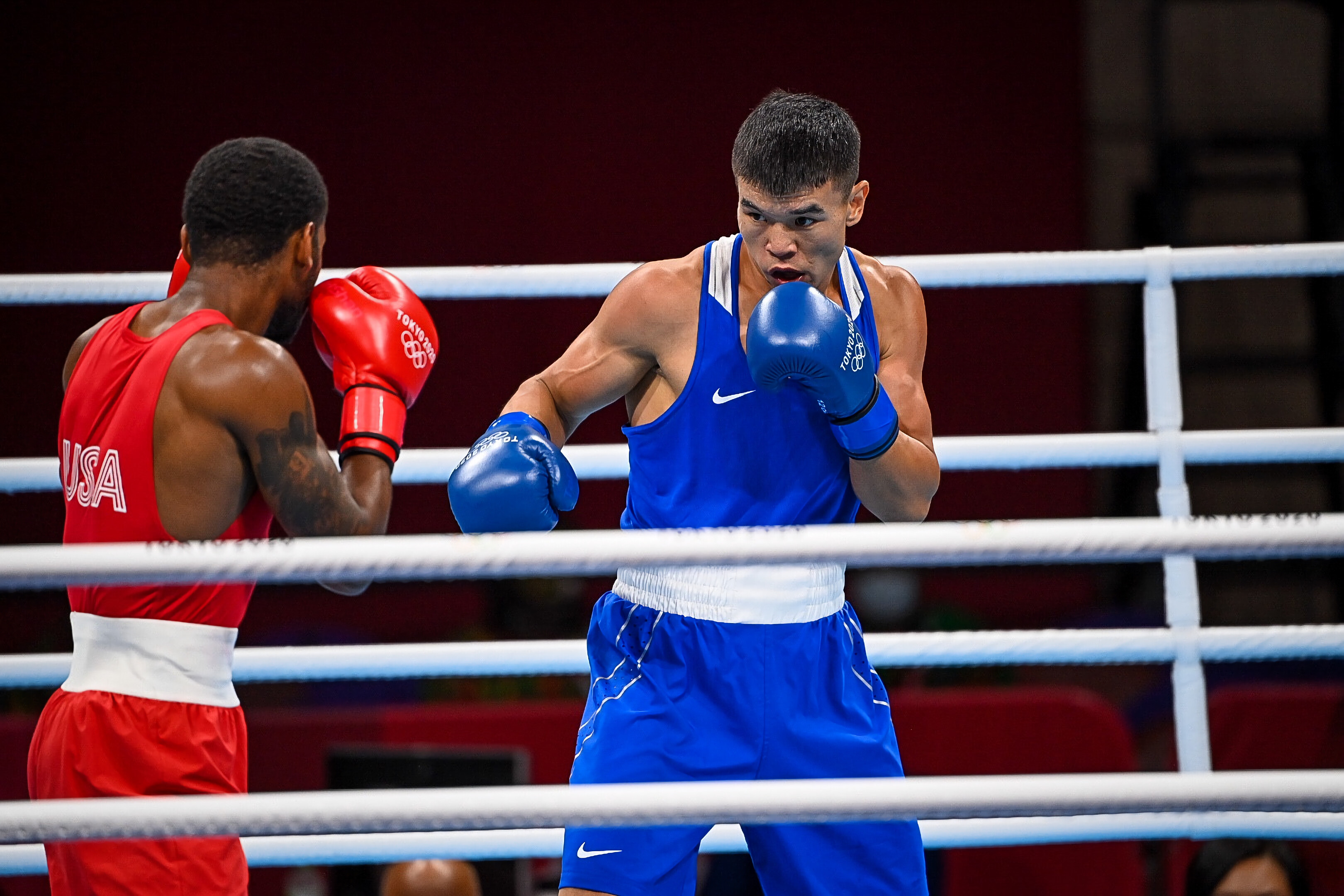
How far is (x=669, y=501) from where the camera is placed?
174 cm

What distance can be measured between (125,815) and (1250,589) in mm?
6165

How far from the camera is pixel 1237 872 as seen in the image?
2516mm

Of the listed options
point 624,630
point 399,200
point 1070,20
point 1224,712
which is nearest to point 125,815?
point 624,630

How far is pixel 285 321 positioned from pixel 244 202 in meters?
0.17

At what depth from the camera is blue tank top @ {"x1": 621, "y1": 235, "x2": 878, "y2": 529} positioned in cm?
172

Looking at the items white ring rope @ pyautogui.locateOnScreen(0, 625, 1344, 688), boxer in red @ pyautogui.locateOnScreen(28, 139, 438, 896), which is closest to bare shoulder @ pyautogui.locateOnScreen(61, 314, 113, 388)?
boxer in red @ pyautogui.locateOnScreen(28, 139, 438, 896)

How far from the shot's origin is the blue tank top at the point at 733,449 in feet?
5.64

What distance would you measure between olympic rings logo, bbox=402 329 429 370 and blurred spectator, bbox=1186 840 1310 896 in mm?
1791

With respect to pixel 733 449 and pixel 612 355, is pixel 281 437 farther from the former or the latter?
pixel 733 449

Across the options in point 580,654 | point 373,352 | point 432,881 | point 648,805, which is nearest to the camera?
point 648,805

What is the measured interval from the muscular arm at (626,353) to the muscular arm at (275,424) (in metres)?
0.27

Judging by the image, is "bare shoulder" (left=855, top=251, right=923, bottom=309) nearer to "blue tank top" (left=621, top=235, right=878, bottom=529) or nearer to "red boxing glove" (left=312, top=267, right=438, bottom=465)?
"blue tank top" (left=621, top=235, right=878, bottom=529)

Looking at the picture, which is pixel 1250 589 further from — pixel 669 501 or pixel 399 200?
pixel 669 501

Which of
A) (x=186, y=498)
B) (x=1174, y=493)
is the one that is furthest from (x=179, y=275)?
(x=1174, y=493)
